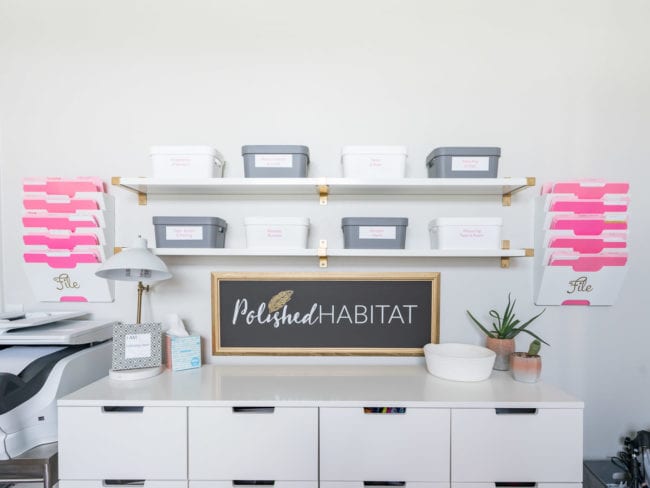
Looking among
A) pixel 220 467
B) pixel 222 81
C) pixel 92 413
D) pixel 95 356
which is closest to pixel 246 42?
pixel 222 81

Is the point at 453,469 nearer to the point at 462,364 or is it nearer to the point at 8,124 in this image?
the point at 462,364

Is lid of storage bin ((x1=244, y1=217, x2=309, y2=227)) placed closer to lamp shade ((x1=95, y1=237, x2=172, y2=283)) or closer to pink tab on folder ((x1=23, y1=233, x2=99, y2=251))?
lamp shade ((x1=95, y1=237, x2=172, y2=283))

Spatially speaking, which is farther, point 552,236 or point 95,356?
point 552,236

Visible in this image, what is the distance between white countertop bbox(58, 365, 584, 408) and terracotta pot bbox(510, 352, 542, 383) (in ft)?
0.10

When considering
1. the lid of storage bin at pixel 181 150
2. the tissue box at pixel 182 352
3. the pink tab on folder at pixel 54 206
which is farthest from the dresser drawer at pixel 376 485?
the pink tab on folder at pixel 54 206

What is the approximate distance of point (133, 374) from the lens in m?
1.42

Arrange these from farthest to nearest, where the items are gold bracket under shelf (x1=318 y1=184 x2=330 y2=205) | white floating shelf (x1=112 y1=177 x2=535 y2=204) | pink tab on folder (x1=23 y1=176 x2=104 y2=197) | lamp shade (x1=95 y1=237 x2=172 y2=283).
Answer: pink tab on folder (x1=23 y1=176 x2=104 y2=197) → gold bracket under shelf (x1=318 y1=184 x2=330 y2=205) → white floating shelf (x1=112 y1=177 x2=535 y2=204) → lamp shade (x1=95 y1=237 x2=172 y2=283)

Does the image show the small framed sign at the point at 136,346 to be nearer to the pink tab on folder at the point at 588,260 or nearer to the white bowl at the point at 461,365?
the white bowl at the point at 461,365

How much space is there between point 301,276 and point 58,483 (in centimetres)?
115

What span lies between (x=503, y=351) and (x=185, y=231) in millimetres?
1483

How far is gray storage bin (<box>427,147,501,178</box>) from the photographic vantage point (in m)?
1.46

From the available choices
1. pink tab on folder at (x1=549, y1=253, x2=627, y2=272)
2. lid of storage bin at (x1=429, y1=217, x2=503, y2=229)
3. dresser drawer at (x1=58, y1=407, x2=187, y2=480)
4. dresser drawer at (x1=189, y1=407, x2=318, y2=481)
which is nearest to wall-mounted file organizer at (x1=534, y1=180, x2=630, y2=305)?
pink tab on folder at (x1=549, y1=253, x2=627, y2=272)

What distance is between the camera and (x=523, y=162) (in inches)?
65.8

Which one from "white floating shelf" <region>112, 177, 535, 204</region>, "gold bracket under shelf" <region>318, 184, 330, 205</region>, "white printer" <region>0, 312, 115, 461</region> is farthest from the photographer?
"gold bracket under shelf" <region>318, 184, 330, 205</region>
